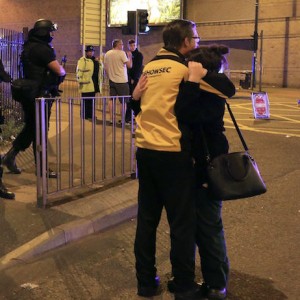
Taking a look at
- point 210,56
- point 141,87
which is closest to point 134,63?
point 141,87

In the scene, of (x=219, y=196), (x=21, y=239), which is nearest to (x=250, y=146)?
(x=21, y=239)

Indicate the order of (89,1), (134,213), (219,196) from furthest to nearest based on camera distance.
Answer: (89,1) → (134,213) → (219,196)

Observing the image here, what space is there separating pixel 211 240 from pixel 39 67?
3.91 m

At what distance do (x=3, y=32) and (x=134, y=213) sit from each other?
7108mm

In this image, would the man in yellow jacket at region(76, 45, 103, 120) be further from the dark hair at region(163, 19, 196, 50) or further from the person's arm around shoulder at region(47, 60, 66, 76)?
the dark hair at region(163, 19, 196, 50)

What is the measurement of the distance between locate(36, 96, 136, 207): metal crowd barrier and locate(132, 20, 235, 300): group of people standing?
6.99ft

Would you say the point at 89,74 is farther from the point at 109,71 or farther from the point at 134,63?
the point at 134,63

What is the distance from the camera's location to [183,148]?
3.33 metres

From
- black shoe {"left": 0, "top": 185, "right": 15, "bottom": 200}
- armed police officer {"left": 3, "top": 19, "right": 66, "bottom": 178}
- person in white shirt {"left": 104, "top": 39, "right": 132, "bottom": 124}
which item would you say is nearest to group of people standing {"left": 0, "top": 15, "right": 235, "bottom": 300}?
black shoe {"left": 0, "top": 185, "right": 15, "bottom": 200}

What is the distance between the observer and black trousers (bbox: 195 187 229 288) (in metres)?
3.50

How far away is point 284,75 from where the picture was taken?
102 feet

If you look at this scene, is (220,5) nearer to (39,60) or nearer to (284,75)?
(284,75)

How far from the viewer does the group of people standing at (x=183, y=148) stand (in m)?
3.29

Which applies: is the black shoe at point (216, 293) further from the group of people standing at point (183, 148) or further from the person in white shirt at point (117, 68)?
the person in white shirt at point (117, 68)
